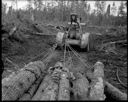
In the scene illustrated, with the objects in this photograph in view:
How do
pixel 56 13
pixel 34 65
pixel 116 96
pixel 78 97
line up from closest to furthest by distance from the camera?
pixel 78 97
pixel 116 96
pixel 34 65
pixel 56 13

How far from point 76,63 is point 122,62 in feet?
8.67

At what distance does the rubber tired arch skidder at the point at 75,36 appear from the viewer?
1134 cm

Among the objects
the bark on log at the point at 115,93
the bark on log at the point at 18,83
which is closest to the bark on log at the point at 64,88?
the bark on log at the point at 18,83

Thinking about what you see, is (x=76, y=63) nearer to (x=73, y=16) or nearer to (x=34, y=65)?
(x=34, y=65)

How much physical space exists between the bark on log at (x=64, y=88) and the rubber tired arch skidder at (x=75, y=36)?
6.10m

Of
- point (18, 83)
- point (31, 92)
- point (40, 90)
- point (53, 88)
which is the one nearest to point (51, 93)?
point (53, 88)

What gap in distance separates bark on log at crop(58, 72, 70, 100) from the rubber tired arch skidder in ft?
20.0

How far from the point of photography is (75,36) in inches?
478

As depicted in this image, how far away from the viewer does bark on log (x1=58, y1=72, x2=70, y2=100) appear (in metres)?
3.97

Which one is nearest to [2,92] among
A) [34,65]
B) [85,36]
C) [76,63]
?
[34,65]

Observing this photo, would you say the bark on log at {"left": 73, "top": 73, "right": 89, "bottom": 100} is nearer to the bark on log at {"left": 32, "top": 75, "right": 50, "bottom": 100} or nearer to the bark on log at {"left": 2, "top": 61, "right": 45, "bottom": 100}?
the bark on log at {"left": 32, "top": 75, "right": 50, "bottom": 100}

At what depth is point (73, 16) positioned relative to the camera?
11.8m

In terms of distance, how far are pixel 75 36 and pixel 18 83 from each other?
8.00 m

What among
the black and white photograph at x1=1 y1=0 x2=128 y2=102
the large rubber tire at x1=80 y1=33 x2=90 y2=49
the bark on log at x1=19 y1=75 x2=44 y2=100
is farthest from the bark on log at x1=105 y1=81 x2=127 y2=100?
the large rubber tire at x1=80 y1=33 x2=90 y2=49
